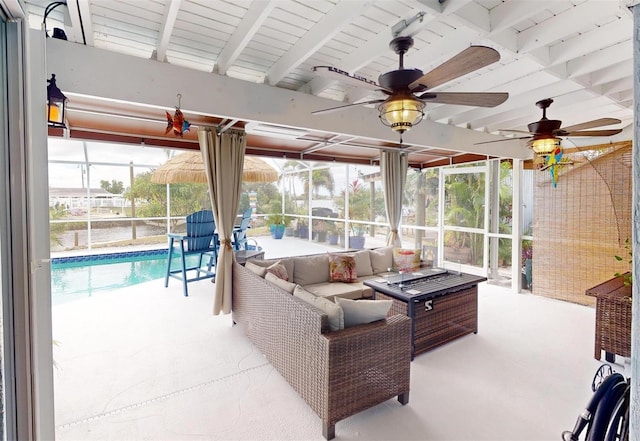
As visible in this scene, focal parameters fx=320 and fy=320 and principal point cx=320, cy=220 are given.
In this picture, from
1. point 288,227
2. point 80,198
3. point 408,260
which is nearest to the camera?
point 408,260

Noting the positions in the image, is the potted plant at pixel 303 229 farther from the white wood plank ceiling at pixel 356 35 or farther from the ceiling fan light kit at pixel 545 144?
the ceiling fan light kit at pixel 545 144

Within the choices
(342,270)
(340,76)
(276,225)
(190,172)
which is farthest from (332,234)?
(340,76)

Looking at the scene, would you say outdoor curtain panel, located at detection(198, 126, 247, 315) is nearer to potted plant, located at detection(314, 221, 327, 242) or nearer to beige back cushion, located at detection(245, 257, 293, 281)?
beige back cushion, located at detection(245, 257, 293, 281)

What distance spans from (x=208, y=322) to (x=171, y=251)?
1.88m

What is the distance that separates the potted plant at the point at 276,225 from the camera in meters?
10.9

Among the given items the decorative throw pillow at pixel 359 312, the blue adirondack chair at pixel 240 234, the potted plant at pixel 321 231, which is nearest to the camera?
the decorative throw pillow at pixel 359 312

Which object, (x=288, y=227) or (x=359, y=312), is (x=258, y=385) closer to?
(x=359, y=312)

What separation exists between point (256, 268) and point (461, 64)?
8.60ft

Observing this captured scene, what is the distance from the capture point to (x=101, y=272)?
685 centimetres

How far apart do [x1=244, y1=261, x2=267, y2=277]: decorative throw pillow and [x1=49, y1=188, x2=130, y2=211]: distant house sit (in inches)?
297

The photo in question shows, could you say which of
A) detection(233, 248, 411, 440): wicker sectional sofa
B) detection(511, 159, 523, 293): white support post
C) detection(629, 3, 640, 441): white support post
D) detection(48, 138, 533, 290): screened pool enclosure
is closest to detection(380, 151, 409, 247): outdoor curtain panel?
detection(48, 138, 533, 290): screened pool enclosure

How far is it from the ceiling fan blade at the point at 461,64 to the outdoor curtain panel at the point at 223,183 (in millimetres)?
2355

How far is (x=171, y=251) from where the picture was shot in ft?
17.0

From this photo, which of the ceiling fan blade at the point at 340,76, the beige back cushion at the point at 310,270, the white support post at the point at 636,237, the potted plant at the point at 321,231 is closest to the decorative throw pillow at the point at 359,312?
the ceiling fan blade at the point at 340,76
